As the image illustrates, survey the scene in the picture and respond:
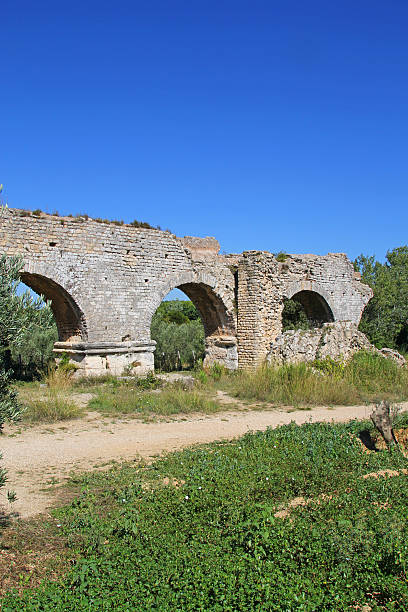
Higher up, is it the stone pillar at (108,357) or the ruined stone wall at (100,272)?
the ruined stone wall at (100,272)

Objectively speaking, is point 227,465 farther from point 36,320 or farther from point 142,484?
point 36,320

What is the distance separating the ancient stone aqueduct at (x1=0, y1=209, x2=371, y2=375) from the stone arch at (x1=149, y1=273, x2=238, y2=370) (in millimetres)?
30

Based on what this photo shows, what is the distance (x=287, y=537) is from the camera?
3725mm

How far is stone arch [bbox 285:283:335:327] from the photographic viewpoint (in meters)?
17.4

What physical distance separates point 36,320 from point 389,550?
10.1 feet

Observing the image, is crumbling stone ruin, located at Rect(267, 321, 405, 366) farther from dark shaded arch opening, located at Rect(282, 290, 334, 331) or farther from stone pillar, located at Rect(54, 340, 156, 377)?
dark shaded arch opening, located at Rect(282, 290, 334, 331)

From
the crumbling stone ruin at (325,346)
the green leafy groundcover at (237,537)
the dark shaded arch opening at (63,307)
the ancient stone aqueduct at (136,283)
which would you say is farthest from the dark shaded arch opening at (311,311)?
the green leafy groundcover at (237,537)

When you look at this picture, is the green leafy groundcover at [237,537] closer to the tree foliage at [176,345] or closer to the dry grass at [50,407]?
the dry grass at [50,407]

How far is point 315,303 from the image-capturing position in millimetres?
18609

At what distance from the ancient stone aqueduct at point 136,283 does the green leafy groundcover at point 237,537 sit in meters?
7.28

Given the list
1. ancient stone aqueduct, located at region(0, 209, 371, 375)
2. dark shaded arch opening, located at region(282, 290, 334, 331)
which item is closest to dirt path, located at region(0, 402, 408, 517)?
ancient stone aqueduct, located at region(0, 209, 371, 375)

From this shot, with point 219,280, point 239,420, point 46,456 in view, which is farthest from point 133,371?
point 46,456

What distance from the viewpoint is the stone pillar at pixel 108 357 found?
1247 cm

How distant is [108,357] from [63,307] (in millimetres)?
1650
